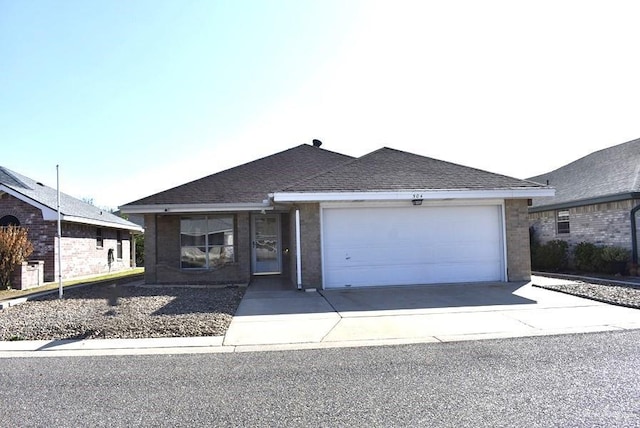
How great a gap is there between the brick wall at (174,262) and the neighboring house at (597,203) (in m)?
12.4

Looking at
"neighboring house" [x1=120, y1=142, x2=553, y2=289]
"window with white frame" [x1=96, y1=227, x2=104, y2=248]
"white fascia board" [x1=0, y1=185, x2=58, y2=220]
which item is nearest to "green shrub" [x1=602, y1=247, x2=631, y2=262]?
"neighboring house" [x1=120, y1=142, x2=553, y2=289]

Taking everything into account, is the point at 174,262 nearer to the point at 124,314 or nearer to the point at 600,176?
the point at 124,314

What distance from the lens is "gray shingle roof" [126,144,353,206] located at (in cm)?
1512

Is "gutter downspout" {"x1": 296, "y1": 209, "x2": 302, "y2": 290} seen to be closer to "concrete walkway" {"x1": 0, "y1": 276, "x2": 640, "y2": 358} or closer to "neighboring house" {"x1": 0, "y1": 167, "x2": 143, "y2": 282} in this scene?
"concrete walkway" {"x1": 0, "y1": 276, "x2": 640, "y2": 358}

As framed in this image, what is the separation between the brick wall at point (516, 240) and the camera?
512 inches

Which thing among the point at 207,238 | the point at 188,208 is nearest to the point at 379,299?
the point at 188,208

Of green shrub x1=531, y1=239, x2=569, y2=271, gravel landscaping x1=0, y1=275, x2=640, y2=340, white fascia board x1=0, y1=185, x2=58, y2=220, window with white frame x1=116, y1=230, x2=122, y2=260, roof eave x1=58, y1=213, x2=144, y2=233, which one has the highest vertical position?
white fascia board x1=0, y1=185, x2=58, y2=220

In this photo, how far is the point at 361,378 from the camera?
504 cm

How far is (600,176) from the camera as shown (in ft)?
59.8

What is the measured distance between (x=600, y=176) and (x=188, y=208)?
52.7 ft

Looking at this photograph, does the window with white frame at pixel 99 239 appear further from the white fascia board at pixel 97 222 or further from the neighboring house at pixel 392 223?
the neighboring house at pixel 392 223

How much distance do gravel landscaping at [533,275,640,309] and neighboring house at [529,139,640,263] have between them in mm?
3136

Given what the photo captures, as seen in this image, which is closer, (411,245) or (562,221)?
(411,245)

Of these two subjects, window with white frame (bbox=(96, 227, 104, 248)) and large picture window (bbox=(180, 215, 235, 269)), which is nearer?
large picture window (bbox=(180, 215, 235, 269))
